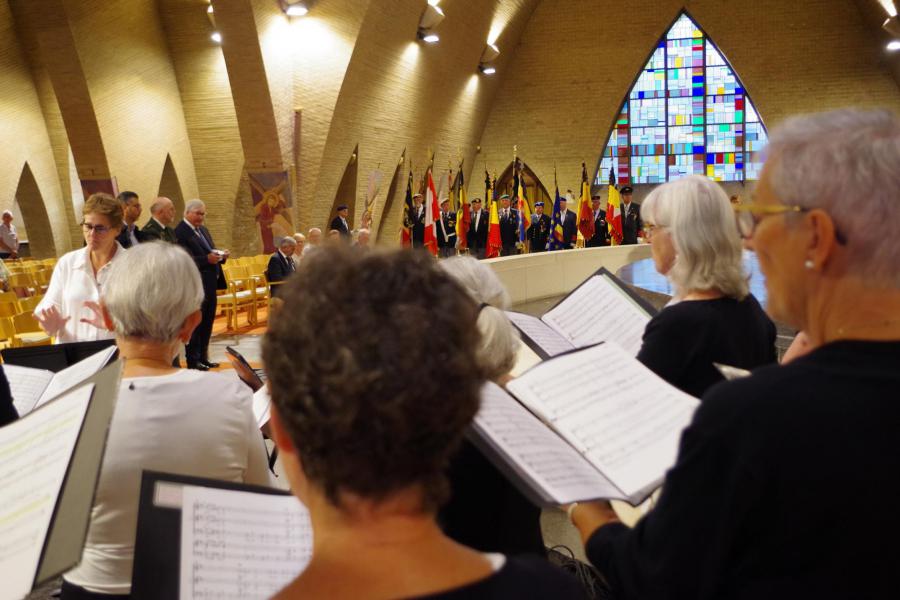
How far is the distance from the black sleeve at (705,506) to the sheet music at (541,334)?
1.13 meters

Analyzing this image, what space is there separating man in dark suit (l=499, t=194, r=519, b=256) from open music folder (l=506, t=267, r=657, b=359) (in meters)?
13.3

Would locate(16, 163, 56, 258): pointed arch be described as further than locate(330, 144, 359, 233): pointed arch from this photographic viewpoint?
Yes

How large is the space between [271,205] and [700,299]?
1148 centimetres

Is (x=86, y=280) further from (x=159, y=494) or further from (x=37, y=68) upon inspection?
(x=37, y=68)

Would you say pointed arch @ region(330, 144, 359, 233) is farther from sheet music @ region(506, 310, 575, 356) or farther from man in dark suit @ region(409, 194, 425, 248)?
sheet music @ region(506, 310, 575, 356)

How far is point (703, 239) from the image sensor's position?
2195mm

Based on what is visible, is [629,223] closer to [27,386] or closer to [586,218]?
[586,218]

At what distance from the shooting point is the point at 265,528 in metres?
1.39

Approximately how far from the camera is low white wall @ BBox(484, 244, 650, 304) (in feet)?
34.8

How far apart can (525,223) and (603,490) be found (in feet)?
46.9

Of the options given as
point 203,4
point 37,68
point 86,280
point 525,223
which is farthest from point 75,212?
point 86,280

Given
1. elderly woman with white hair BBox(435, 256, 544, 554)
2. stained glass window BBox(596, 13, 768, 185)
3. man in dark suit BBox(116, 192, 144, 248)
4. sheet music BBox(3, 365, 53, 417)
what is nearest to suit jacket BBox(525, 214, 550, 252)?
stained glass window BBox(596, 13, 768, 185)

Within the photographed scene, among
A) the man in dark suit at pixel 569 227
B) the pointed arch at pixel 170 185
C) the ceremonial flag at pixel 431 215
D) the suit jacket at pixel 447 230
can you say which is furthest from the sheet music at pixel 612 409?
the pointed arch at pixel 170 185

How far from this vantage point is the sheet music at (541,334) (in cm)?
227
